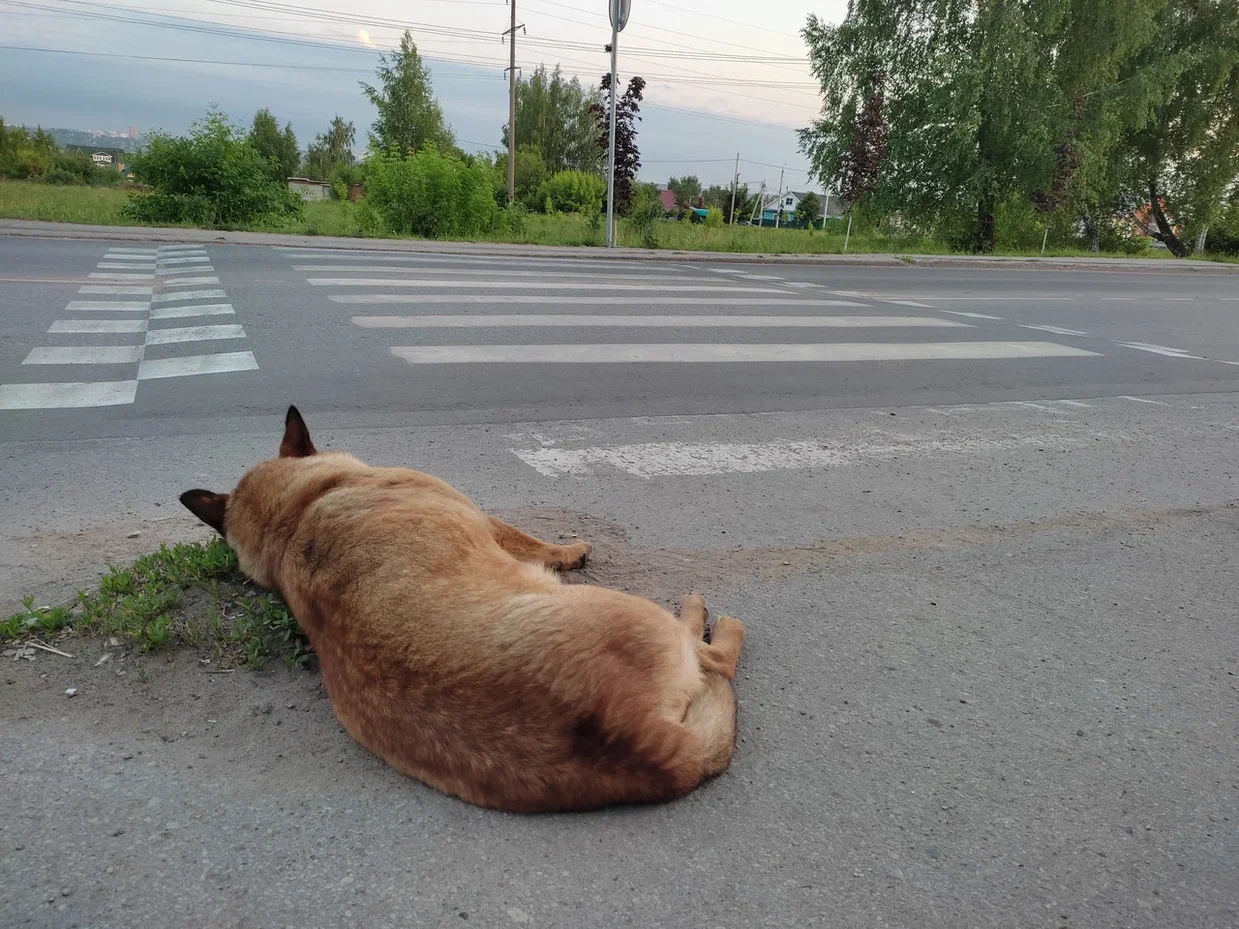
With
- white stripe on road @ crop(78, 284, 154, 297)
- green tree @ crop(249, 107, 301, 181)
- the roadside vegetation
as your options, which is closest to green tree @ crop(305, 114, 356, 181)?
green tree @ crop(249, 107, 301, 181)

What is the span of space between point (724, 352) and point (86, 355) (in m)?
5.74

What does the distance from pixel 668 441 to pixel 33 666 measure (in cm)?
386

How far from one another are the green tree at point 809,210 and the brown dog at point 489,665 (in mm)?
57387

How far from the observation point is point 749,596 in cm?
375

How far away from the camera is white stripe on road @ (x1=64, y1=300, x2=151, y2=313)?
9344 mm

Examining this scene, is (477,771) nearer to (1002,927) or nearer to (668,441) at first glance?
(1002,927)

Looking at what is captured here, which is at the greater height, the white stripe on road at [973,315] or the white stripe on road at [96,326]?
the white stripe on road at [973,315]

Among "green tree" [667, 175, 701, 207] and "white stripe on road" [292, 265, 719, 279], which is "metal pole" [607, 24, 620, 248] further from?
"green tree" [667, 175, 701, 207]

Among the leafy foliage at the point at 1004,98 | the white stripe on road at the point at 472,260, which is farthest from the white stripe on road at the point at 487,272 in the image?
the leafy foliage at the point at 1004,98

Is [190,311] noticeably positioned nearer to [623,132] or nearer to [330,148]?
[623,132]

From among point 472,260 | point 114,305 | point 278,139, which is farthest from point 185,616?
point 278,139

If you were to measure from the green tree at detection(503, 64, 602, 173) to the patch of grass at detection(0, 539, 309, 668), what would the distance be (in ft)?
224

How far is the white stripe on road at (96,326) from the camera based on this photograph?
8263 mm

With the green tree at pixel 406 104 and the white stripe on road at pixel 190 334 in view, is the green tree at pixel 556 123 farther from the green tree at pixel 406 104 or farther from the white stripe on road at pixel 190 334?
the white stripe on road at pixel 190 334
